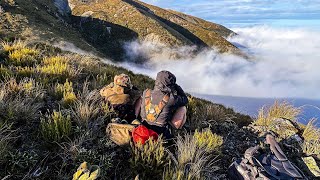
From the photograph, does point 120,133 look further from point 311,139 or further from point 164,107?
point 311,139

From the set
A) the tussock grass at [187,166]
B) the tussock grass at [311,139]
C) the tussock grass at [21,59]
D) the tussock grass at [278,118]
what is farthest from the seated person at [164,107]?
the tussock grass at [21,59]

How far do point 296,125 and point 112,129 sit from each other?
4.90 meters

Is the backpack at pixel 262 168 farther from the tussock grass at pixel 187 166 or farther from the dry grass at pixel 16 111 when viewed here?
the dry grass at pixel 16 111

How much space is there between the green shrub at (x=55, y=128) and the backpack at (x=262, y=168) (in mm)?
2568

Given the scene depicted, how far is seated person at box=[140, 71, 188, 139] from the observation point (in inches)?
235

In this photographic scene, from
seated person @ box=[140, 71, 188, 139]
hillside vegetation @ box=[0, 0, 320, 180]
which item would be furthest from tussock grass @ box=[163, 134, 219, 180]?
seated person @ box=[140, 71, 188, 139]

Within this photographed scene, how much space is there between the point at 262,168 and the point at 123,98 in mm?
3000

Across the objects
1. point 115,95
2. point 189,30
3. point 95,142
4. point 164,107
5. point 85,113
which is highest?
point 189,30

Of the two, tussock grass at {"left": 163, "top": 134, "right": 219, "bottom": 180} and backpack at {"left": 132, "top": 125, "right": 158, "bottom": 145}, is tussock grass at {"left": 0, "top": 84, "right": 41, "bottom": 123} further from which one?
tussock grass at {"left": 163, "top": 134, "right": 219, "bottom": 180}

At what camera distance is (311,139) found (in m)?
7.72

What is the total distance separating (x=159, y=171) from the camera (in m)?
4.64

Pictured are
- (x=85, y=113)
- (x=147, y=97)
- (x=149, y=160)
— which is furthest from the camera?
(x=147, y=97)

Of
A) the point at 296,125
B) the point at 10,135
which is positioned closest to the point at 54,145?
the point at 10,135

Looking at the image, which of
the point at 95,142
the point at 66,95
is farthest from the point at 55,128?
the point at 66,95
